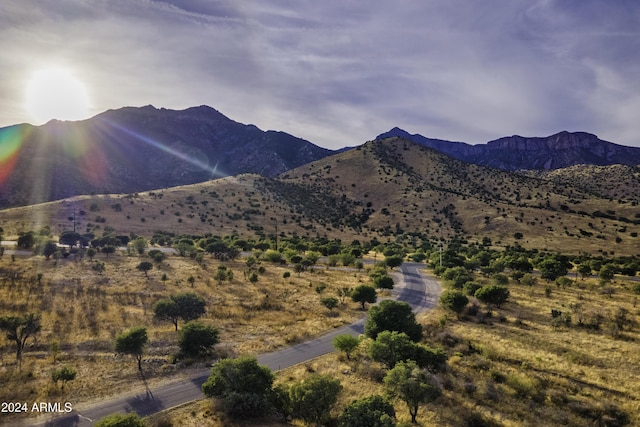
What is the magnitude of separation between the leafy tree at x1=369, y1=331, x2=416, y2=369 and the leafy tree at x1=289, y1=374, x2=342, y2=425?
7170 mm

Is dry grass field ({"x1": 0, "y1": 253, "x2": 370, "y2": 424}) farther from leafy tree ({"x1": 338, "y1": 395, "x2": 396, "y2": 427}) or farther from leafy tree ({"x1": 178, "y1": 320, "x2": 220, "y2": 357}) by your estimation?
leafy tree ({"x1": 338, "y1": 395, "x2": 396, "y2": 427})

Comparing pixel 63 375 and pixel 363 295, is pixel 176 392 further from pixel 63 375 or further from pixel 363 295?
pixel 363 295

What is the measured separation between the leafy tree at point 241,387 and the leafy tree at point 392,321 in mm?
12253

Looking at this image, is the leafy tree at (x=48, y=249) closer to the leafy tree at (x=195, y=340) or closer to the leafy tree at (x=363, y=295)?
the leafy tree at (x=195, y=340)

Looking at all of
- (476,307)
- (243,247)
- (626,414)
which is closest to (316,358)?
(626,414)

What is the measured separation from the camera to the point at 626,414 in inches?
890

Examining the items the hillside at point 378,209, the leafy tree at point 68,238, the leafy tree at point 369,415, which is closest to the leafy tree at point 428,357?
the leafy tree at point 369,415

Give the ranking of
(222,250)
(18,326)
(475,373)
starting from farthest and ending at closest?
(222,250) < (18,326) < (475,373)

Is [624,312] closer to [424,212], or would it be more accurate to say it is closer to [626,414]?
[626,414]

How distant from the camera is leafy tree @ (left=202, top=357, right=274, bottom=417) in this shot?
21891 mm

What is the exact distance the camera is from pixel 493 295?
147ft

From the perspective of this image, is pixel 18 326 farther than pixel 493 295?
No

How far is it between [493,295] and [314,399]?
32947mm

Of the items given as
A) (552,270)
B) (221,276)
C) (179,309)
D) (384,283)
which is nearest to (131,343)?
(179,309)
